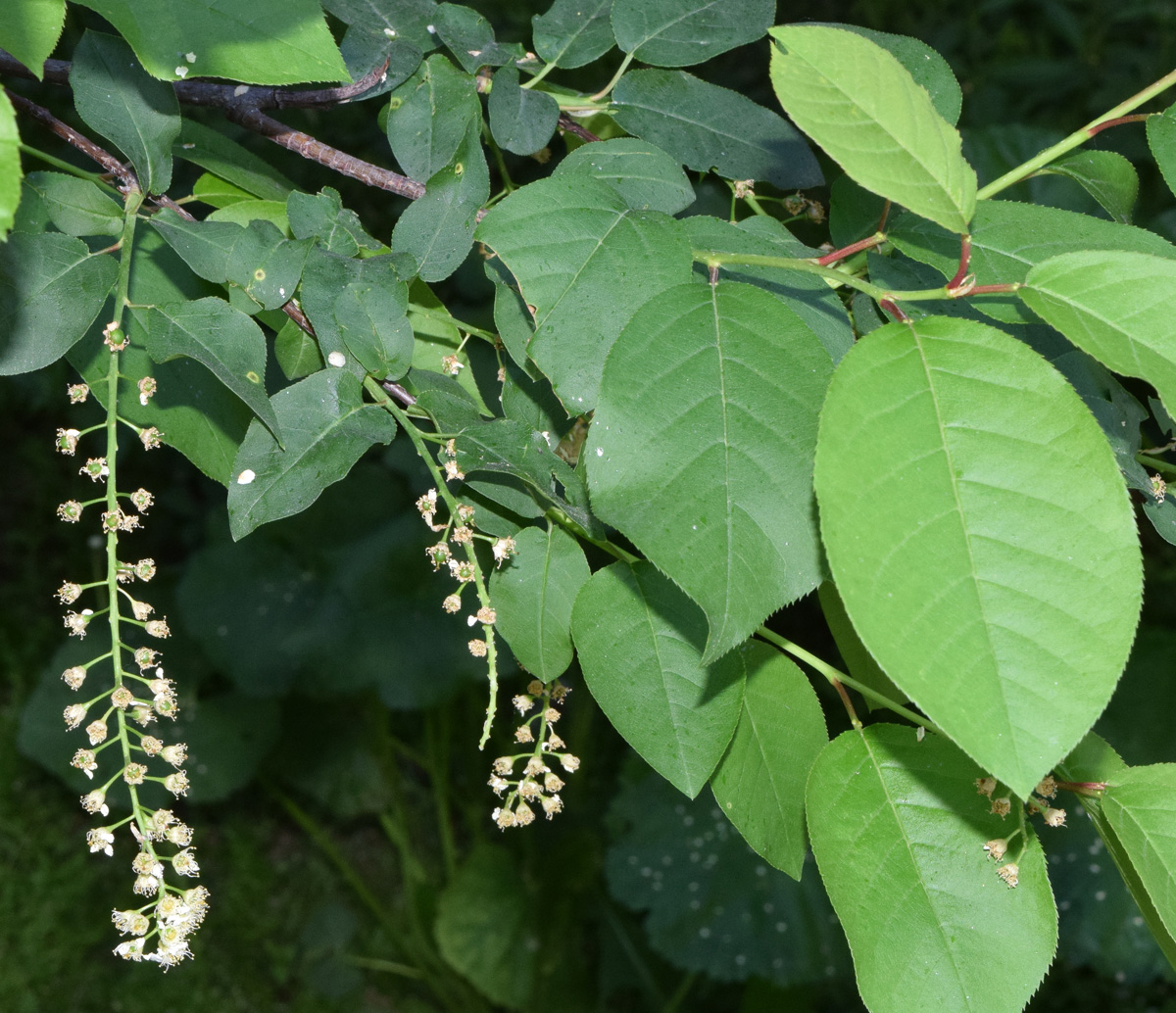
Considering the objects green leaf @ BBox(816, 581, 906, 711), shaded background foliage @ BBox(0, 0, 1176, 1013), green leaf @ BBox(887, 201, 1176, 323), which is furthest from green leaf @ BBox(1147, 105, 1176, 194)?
shaded background foliage @ BBox(0, 0, 1176, 1013)

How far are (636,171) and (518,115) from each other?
10 centimetres

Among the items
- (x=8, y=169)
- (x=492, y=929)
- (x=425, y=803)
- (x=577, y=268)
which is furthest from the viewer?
(x=425, y=803)

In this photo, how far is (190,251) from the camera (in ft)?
1.85

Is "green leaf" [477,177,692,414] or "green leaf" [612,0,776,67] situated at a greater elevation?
"green leaf" [612,0,776,67]

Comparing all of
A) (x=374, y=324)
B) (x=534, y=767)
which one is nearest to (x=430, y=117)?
(x=374, y=324)

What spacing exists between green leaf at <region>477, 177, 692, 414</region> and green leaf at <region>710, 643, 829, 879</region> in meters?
0.21

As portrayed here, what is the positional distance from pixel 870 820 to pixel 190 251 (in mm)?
486

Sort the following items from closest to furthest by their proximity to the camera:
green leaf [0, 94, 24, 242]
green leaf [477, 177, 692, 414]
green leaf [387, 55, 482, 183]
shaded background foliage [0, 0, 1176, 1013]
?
green leaf [0, 94, 24, 242], green leaf [477, 177, 692, 414], green leaf [387, 55, 482, 183], shaded background foliage [0, 0, 1176, 1013]

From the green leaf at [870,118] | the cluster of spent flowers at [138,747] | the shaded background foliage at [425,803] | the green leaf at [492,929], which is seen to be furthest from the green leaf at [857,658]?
the green leaf at [492,929]

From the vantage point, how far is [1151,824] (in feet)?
1.77

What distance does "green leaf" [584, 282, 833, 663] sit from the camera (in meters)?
0.44

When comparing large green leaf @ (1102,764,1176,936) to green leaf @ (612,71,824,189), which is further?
green leaf @ (612,71,824,189)

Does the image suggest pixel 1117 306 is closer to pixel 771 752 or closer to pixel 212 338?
pixel 771 752

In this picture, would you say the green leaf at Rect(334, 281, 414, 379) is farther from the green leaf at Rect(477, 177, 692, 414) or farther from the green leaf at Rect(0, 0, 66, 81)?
the green leaf at Rect(0, 0, 66, 81)
